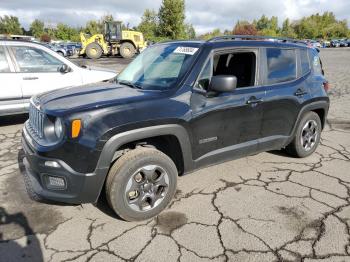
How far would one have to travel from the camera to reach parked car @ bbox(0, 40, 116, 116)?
Result: 5.93 metres

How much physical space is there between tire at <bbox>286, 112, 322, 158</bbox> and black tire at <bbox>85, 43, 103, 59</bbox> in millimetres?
21835

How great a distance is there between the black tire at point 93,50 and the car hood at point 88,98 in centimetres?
2170

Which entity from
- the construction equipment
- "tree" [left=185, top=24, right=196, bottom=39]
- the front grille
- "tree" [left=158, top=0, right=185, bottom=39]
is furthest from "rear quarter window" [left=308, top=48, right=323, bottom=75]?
"tree" [left=185, top=24, right=196, bottom=39]

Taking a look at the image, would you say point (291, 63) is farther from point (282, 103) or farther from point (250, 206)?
point (250, 206)

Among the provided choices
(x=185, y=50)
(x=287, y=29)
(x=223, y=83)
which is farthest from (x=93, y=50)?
(x=287, y=29)

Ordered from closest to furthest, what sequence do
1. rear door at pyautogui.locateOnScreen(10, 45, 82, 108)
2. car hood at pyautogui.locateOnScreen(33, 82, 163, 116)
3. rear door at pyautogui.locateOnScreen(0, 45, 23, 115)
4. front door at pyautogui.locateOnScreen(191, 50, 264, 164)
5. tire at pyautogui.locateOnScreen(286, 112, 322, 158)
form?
1. car hood at pyautogui.locateOnScreen(33, 82, 163, 116)
2. front door at pyautogui.locateOnScreen(191, 50, 264, 164)
3. tire at pyautogui.locateOnScreen(286, 112, 322, 158)
4. rear door at pyautogui.locateOnScreen(0, 45, 23, 115)
5. rear door at pyautogui.locateOnScreen(10, 45, 82, 108)

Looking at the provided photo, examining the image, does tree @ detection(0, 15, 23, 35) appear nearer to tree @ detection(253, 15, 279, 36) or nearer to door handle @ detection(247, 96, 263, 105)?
tree @ detection(253, 15, 279, 36)

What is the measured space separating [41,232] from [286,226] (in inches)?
91.9

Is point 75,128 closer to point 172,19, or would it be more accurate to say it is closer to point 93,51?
point 93,51

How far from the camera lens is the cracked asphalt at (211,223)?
2.69m

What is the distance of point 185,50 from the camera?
3590 millimetres

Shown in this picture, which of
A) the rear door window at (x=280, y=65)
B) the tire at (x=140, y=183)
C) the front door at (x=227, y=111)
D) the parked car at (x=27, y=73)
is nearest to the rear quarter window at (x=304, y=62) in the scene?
the rear door window at (x=280, y=65)

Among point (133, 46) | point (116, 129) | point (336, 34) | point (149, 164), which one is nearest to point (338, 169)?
point (149, 164)

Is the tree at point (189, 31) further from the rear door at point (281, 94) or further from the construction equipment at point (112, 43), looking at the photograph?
the rear door at point (281, 94)
